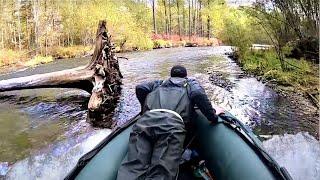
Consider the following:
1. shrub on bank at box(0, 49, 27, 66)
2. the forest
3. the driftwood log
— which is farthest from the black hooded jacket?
shrub on bank at box(0, 49, 27, 66)

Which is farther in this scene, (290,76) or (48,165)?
(290,76)

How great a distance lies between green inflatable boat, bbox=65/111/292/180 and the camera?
2816 mm

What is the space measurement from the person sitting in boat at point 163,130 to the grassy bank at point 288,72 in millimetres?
4867

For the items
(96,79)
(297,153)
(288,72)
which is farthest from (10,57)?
(297,153)

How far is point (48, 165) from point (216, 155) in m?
2.31

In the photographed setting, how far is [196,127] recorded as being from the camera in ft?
12.5

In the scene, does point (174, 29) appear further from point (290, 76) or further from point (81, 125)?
point (81, 125)

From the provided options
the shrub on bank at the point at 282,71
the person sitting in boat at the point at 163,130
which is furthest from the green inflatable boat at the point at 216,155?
the shrub on bank at the point at 282,71

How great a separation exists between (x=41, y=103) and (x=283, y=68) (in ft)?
19.6

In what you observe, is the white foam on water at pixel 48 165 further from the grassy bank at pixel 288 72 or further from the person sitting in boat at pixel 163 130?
the grassy bank at pixel 288 72

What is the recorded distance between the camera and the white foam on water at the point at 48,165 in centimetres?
446

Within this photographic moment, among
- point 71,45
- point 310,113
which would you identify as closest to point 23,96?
point 310,113

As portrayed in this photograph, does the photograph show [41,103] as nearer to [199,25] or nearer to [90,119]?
[90,119]

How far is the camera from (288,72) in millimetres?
9961
